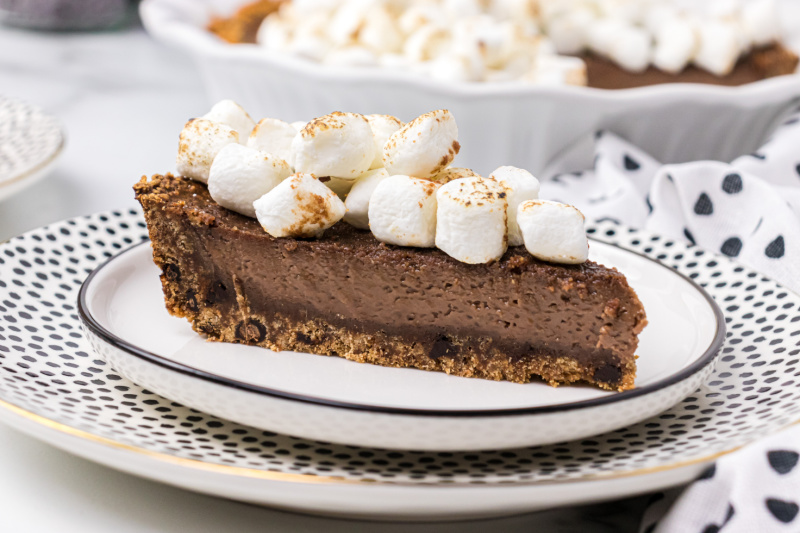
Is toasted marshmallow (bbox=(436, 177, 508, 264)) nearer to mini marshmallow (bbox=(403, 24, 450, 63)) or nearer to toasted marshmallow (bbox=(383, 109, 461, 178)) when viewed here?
toasted marshmallow (bbox=(383, 109, 461, 178))

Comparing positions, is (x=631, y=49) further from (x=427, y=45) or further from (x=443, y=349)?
(x=443, y=349)

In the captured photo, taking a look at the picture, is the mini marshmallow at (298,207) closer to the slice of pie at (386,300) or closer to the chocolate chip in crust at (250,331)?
the slice of pie at (386,300)

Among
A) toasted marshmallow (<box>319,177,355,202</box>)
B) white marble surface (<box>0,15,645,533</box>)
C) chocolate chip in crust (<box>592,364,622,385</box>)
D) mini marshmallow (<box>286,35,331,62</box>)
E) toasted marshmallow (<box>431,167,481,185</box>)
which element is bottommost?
white marble surface (<box>0,15,645,533</box>)

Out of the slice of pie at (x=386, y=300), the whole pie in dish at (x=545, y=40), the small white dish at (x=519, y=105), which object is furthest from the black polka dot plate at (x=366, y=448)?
the whole pie in dish at (x=545, y=40)

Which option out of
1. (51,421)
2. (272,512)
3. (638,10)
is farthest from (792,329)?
(638,10)

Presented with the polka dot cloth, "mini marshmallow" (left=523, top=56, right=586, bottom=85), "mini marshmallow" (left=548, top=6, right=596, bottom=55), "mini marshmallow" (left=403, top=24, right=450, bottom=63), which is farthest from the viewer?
"mini marshmallow" (left=548, top=6, right=596, bottom=55)

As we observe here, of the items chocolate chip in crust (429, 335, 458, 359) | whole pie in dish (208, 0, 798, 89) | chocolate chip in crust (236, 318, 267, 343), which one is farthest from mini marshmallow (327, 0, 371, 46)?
chocolate chip in crust (429, 335, 458, 359)
